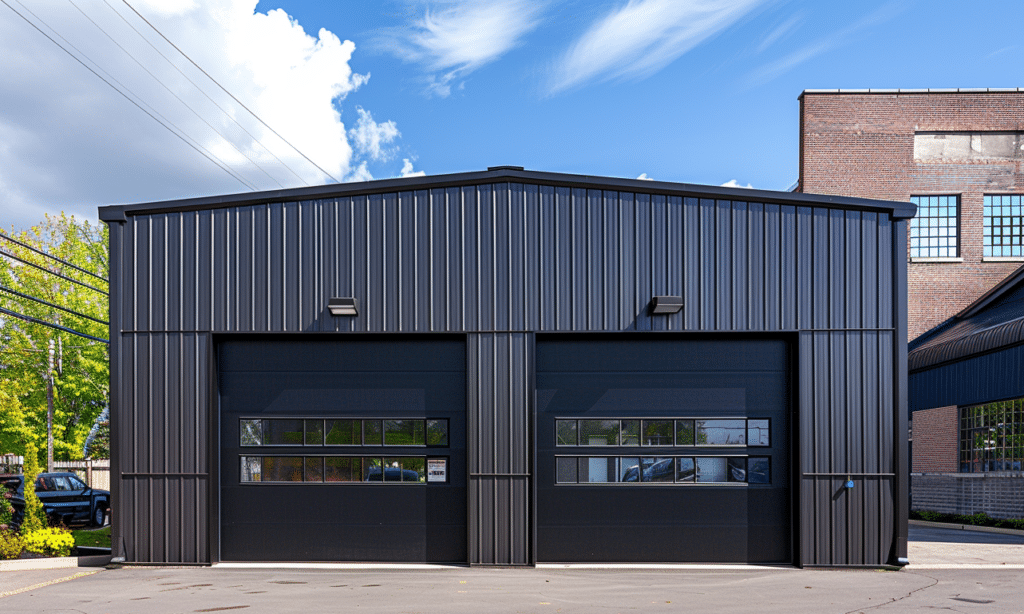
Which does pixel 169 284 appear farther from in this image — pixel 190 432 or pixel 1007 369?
pixel 1007 369

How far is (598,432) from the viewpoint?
12391mm

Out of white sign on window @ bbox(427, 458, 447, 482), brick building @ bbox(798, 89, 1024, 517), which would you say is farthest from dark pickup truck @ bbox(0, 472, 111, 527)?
brick building @ bbox(798, 89, 1024, 517)

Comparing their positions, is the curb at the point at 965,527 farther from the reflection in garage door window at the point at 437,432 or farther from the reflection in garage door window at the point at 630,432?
the reflection in garage door window at the point at 437,432

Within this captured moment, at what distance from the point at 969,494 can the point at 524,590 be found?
16956 millimetres

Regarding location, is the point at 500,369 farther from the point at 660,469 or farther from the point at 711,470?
the point at 711,470

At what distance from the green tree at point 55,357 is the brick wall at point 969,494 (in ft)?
111

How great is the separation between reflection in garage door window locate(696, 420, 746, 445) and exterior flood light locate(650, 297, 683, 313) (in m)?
1.95

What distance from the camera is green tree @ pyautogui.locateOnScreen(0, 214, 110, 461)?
3484 centimetres

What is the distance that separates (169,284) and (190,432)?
247 cm

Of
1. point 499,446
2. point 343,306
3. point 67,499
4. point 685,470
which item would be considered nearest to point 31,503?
point 67,499

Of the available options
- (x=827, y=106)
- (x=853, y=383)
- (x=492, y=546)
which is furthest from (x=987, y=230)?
(x=492, y=546)

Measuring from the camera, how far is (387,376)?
12578mm

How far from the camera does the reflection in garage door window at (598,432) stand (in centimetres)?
1238

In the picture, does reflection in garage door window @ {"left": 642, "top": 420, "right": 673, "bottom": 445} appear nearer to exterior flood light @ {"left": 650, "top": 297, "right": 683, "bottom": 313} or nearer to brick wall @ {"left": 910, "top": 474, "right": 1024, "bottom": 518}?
exterior flood light @ {"left": 650, "top": 297, "right": 683, "bottom": 313}
